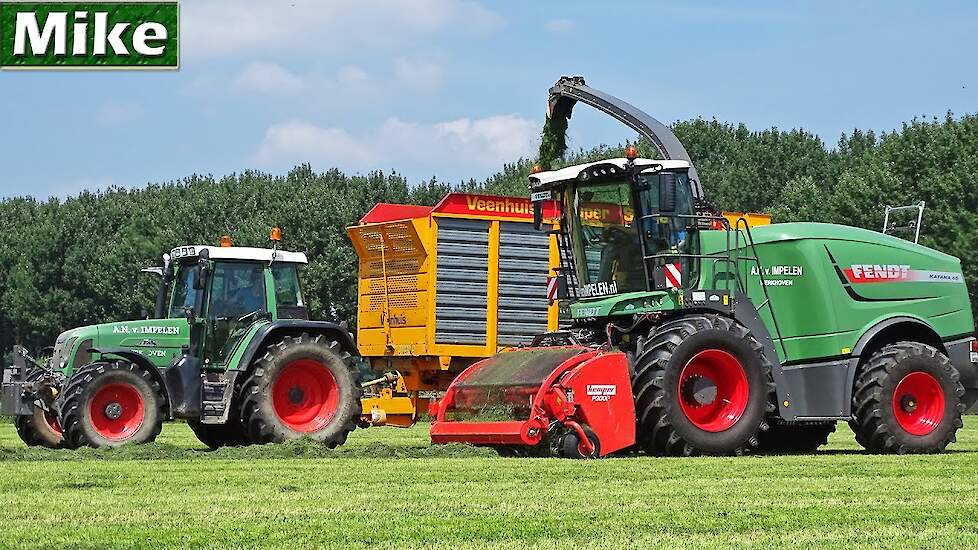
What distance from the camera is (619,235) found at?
1608cm

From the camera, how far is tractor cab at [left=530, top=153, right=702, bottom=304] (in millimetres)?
15672

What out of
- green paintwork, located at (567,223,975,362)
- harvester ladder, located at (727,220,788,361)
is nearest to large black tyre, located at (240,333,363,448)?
green paintwork, located at (567,223,975,362)

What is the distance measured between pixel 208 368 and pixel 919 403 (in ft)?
26.6

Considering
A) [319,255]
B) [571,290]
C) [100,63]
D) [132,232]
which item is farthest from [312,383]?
[132,232]

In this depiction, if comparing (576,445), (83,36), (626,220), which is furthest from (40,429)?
(626,220)

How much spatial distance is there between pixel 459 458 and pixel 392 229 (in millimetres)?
7915

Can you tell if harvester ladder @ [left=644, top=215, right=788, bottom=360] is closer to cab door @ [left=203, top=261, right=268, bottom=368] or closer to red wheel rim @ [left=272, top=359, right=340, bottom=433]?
red wheel rim @ [left=272, top=359, right=340, bottom=433]

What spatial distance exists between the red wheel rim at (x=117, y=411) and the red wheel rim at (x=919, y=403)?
8.29 m

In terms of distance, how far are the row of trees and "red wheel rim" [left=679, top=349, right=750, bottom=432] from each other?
31326 millimetres

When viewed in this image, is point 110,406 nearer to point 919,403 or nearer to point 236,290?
point 236,290

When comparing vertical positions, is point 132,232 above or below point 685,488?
above

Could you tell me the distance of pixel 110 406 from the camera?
16125mm

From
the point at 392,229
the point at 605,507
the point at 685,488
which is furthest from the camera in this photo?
the point at 392,229

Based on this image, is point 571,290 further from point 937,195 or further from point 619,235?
point 937,195
